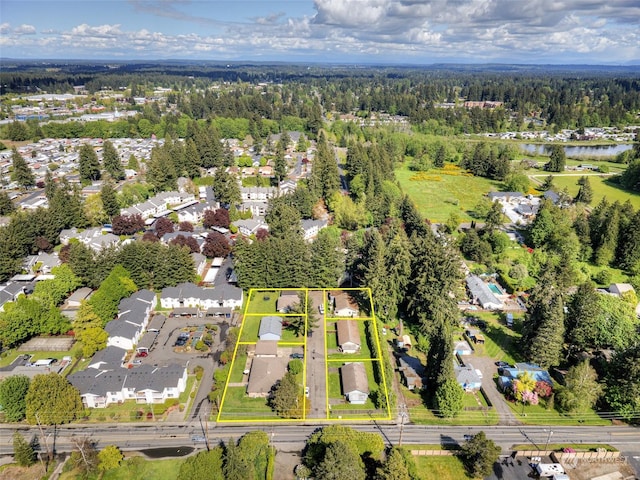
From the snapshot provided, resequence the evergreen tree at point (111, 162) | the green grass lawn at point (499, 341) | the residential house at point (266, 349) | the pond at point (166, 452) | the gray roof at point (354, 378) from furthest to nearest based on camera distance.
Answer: the evergreen tree at point (111, 162)
the green grass lawn at point (499, 341)
the residential house at point (266, 349)
the gray roof at point (354, 378)
the pond at point (166, 452)

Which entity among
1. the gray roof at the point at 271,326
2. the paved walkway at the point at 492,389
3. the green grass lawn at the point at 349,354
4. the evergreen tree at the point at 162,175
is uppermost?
the evergreen tree at the point at 162,175

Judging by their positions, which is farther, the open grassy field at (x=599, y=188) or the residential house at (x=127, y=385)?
the open grassy field at (x=599, y=188)

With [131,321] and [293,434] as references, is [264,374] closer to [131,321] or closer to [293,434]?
[293,434]

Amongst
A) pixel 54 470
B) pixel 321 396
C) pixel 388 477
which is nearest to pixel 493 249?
pixel 321 396

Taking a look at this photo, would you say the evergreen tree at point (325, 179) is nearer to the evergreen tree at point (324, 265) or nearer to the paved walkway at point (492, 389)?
the evergreen tree at point (324, 265)

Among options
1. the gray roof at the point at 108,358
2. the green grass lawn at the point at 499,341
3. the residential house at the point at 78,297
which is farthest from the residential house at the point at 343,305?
the residential house at the point at 78,297

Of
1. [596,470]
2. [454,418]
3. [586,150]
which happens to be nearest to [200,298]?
[454,418]

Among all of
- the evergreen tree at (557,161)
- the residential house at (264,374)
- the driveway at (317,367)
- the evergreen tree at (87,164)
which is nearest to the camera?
Result: the driveway at (317,367)
